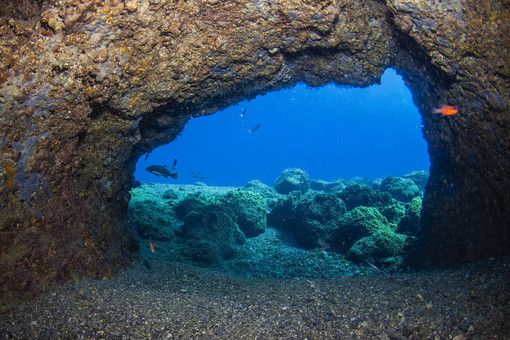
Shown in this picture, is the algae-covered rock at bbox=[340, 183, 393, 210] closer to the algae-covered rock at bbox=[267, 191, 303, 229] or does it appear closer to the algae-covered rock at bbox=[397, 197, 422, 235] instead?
the algae-covered rock at bbox=[397, 197, 422, 235]

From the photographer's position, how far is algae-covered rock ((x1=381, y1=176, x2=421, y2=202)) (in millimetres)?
12555

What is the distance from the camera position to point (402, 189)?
12.9 m

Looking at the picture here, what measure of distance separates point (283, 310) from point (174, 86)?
3844mm

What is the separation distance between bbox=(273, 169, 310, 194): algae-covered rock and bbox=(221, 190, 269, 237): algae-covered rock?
6.17m

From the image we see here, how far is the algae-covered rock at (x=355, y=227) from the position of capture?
7645 millimetres

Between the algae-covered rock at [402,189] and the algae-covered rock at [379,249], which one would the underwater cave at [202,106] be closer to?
the algae-covered rock at [379,249]

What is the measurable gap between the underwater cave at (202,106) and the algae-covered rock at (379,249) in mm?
1321

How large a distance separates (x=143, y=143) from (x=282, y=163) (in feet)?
400

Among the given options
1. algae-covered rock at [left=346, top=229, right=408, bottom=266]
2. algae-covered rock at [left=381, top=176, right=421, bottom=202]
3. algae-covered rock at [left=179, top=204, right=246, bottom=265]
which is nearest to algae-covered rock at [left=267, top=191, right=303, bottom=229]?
algae-covered rock at [left=179, top=204, right=246, bottom=265]

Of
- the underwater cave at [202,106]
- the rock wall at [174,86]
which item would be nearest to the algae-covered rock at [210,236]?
the underwater cave at [202,106]

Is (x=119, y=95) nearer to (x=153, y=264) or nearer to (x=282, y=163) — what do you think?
(x=153, y=264)

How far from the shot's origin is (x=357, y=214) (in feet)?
26.5

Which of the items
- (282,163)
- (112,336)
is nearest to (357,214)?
(112,336)

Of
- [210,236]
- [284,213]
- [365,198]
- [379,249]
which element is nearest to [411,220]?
[379,249]
